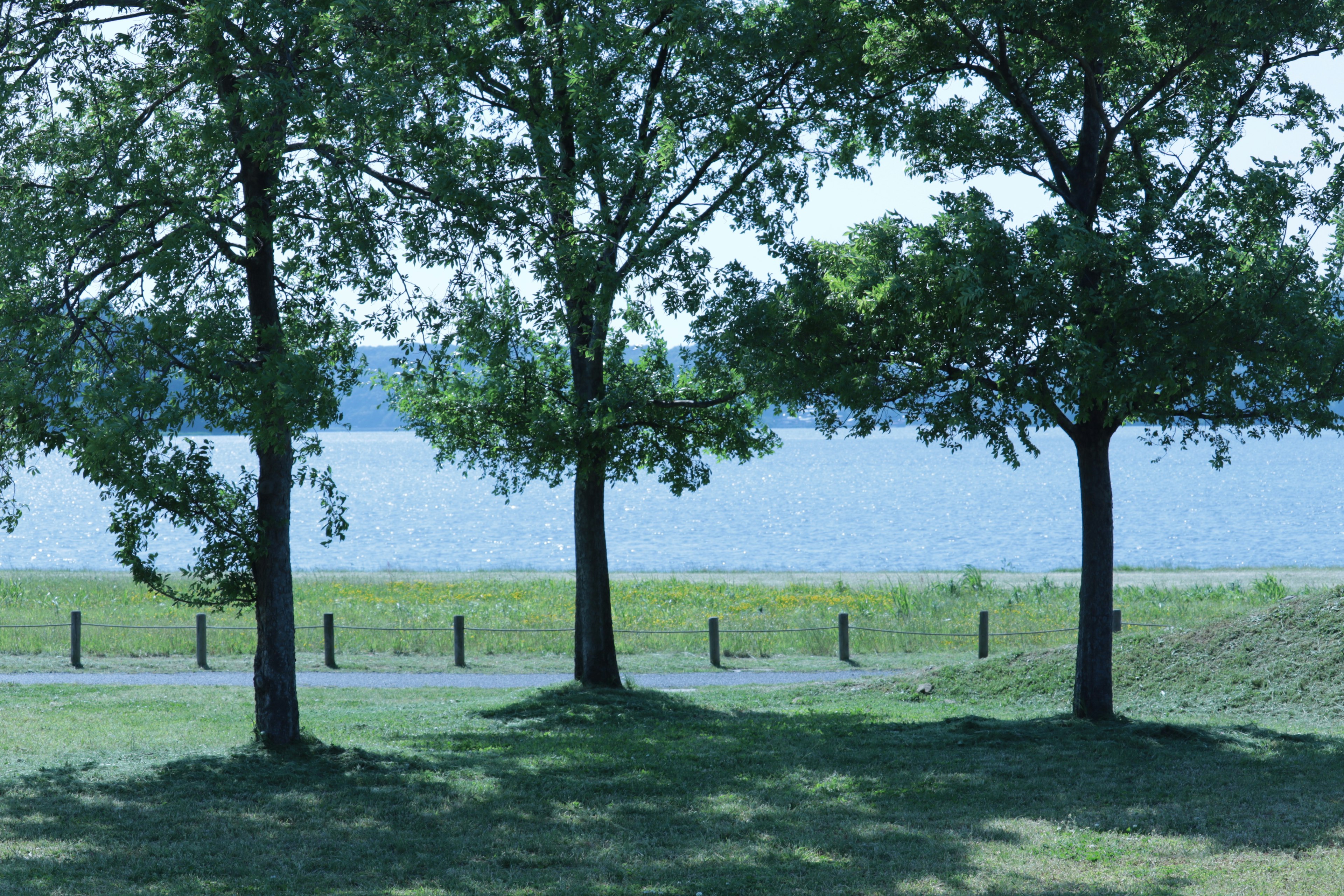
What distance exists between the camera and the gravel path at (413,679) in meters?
18.8

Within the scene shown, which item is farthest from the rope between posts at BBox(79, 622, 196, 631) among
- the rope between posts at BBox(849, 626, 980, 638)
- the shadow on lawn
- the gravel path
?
the rope between posts at BBox(849, 626, 980, 638)

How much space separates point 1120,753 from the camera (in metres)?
11.4

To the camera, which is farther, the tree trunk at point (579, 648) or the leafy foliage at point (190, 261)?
the tree trunk at point (579, 648)

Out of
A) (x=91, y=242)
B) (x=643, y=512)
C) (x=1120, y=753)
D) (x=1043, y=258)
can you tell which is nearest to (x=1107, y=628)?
(x=1120, y=753)

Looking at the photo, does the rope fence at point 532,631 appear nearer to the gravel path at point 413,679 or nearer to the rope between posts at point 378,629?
the rope between posts at point 378,629

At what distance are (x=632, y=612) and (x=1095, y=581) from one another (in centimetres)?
1675

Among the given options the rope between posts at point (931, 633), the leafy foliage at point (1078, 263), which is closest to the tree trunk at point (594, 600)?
the leafy foliage at point (1078, 263)

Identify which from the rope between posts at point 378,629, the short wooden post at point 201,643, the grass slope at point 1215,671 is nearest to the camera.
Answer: the grass slope at point 1215,671

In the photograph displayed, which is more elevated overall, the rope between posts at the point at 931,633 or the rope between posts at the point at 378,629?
the rope between posts at the point at 378,629

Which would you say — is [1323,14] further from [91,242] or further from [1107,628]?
[91,242]

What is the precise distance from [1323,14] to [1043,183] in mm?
3174

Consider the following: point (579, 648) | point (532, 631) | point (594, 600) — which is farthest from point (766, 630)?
point (594, 600)

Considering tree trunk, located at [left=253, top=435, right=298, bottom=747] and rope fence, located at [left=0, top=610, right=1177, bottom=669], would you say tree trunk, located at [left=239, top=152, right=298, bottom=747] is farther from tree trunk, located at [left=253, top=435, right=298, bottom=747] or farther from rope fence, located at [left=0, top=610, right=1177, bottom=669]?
rope fence, located at [left=0, top=610, right=1177, bottom=669]

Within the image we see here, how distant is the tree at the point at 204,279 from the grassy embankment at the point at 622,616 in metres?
10.1
